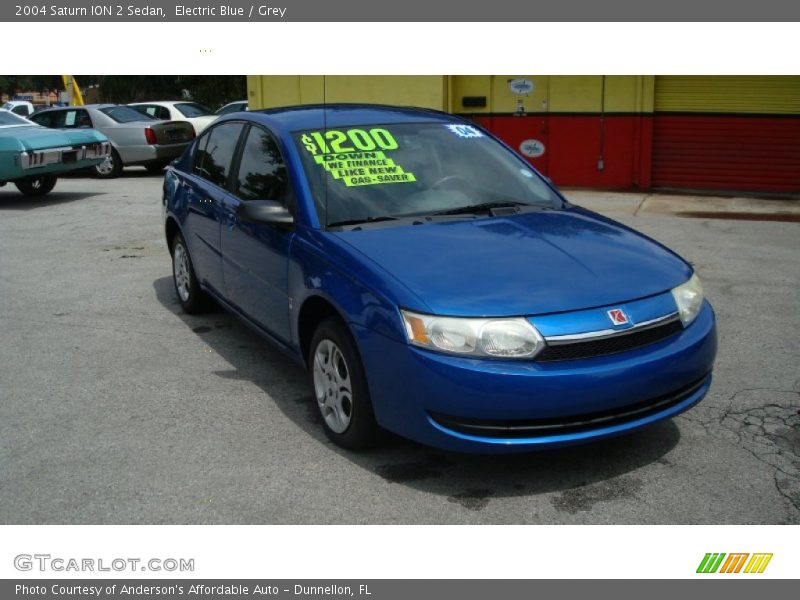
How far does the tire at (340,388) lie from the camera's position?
158 inches

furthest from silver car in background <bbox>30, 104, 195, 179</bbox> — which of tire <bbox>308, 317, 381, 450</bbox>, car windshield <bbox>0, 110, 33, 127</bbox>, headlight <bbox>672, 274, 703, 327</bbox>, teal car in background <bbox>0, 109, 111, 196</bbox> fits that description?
headlight <bbox>672, 274, 703, 327</bbox>

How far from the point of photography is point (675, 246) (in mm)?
9203

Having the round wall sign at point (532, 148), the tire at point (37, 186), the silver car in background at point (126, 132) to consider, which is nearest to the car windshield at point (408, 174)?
the round wall sign at point (532, 148)

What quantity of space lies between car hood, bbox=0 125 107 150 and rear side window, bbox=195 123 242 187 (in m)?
7.32

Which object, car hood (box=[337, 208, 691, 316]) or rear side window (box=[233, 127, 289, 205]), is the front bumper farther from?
rear side window (box=[233, 127, 289, 205])

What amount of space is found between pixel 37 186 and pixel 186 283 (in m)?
8.99

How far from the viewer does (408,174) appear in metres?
4.83

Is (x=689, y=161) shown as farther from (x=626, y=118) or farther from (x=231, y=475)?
(x=231, y=475)

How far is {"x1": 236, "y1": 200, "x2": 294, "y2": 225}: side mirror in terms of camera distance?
14.9ft

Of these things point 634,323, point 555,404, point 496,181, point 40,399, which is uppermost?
point 496,181

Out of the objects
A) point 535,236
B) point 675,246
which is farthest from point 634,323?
point 675,246

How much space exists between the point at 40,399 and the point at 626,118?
10.9 m

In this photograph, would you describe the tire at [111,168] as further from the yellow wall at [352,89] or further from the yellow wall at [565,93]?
the yellow wall at [565,93]

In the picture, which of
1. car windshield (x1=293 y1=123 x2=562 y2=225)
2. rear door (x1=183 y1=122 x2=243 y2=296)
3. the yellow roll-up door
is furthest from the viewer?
the yellow roll-up door
